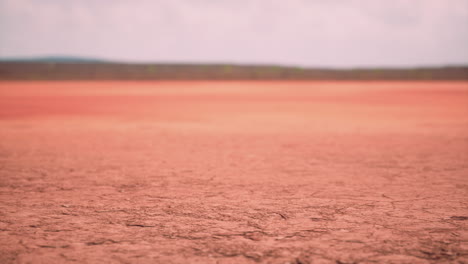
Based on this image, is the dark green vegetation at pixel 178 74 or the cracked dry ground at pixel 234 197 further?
the dark green vegetation at pixel 178 74

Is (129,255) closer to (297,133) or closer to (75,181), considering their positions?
(75,181)

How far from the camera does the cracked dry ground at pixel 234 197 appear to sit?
2.83 m

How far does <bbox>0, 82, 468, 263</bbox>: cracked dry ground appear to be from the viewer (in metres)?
2.83

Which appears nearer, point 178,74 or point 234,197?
point 234,197

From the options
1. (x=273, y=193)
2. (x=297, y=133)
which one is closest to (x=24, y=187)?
(x=273, y=193)

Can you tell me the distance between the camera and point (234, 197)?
417cm

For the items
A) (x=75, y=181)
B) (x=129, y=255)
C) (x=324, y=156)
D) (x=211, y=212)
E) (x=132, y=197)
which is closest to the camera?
(x=129, y=255)

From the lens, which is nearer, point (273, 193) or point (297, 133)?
point (273, 193)

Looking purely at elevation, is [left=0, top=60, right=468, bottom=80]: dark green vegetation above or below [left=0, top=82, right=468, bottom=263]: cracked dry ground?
above

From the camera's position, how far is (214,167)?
5684 millimetres

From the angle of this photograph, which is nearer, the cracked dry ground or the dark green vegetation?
the cracked dry ground

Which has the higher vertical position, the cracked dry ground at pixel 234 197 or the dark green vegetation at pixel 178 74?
the dark green vegetation at pixel 178 74

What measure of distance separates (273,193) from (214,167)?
1.55 meters

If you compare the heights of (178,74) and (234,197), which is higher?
(178,74)
